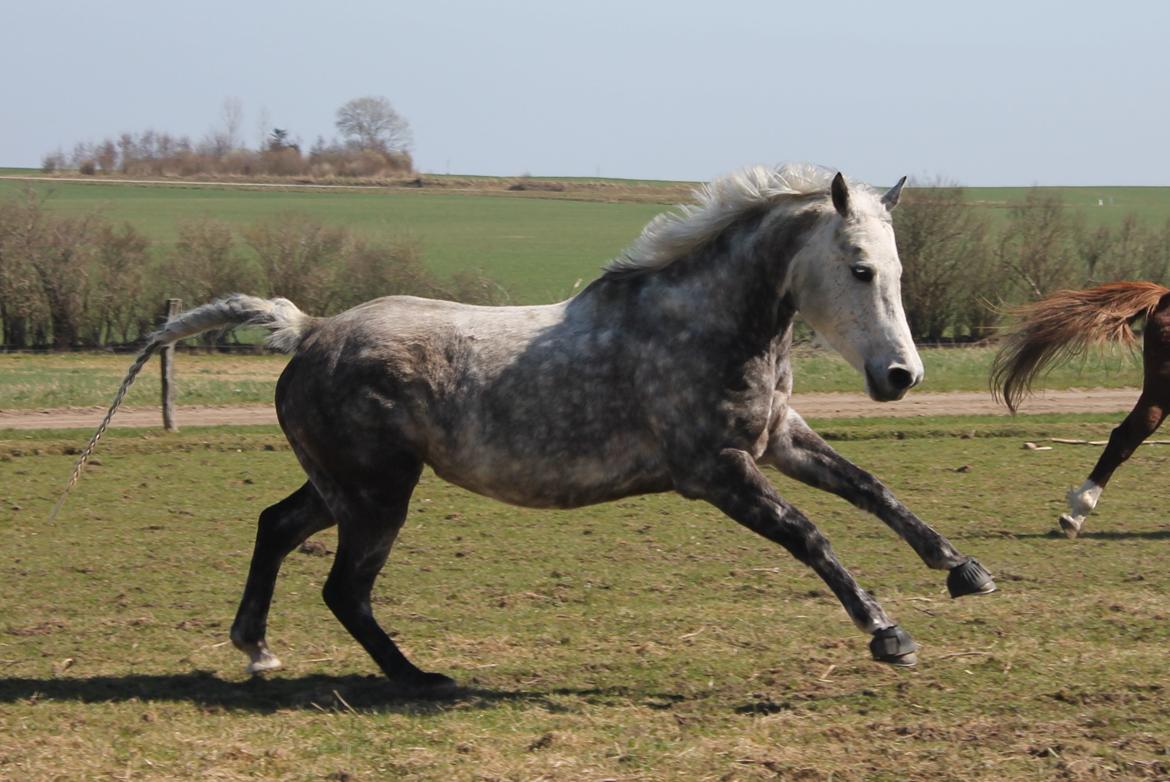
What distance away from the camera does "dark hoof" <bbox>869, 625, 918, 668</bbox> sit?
554cm

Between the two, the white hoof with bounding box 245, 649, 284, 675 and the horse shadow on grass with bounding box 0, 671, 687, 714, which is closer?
the horse shadow on grass with bounding box 0, 671, 687, 714

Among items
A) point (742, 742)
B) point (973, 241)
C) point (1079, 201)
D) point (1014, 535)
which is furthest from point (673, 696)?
point (1079, 201)

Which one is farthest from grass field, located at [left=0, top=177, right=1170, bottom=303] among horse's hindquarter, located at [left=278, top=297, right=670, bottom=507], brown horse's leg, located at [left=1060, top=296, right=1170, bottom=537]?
horse's hindquarter, located at [left=278, top=297, right=670, bottom=507]

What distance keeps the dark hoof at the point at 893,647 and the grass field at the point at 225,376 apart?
13112 mm

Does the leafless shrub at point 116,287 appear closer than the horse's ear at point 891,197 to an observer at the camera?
No

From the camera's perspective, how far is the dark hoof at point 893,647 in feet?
18.2

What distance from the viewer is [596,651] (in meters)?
6.71

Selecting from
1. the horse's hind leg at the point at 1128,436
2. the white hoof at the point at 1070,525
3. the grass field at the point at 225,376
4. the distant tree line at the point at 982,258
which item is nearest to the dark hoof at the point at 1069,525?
the white hoof at the point at 1070,525

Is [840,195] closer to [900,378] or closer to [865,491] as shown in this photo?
[900,378]

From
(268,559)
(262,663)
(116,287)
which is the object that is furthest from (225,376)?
(262,663)

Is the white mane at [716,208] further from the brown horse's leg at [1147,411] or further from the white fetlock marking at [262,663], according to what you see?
the brown horse's leg at [1147,411]

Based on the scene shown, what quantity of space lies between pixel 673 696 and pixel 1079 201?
82456 millimetres

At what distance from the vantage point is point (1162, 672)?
615cm

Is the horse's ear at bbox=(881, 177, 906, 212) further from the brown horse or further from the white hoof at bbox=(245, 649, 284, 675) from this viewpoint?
the brown horse
